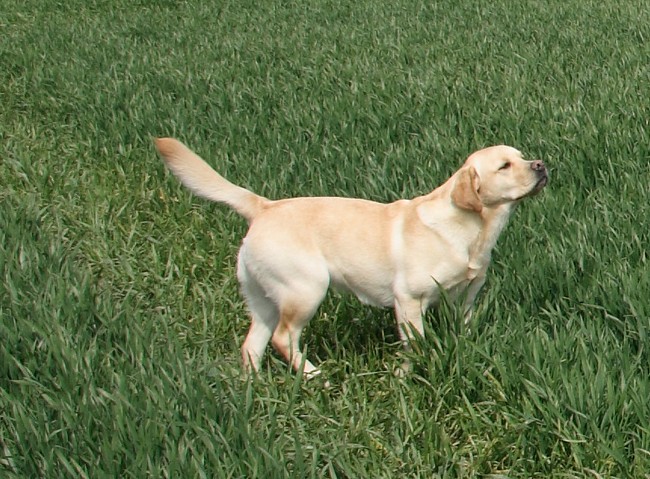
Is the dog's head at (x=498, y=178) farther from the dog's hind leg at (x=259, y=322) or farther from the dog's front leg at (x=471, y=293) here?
the dog's hind leg at (x=259, y=322)

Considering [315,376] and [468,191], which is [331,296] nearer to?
[315,376]

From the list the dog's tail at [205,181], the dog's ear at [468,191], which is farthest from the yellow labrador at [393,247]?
the dog's tail at [205,181]

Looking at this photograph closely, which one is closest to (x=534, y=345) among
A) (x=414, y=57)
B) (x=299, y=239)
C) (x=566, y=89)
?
(x=299, y=239)

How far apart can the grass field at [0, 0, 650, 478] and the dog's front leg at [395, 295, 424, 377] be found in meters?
0.05

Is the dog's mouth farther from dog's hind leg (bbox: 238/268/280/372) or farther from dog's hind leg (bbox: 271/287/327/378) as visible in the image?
dog's hind leg (bbox: 238/268/280/372)

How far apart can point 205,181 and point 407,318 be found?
961mm

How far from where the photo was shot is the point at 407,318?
355cm

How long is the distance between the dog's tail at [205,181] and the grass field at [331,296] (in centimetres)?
55

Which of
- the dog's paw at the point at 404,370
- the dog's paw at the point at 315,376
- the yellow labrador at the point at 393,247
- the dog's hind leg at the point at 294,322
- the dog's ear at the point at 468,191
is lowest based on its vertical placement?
the dog's paw at the point at 315,376

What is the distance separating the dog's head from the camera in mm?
3531

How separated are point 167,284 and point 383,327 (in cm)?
117

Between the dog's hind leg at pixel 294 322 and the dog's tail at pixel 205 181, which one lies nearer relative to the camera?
the dog's hind leg at pixel 294 322

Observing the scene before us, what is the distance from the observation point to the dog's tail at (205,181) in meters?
3.79

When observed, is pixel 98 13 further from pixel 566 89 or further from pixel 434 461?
pixel 434 461
